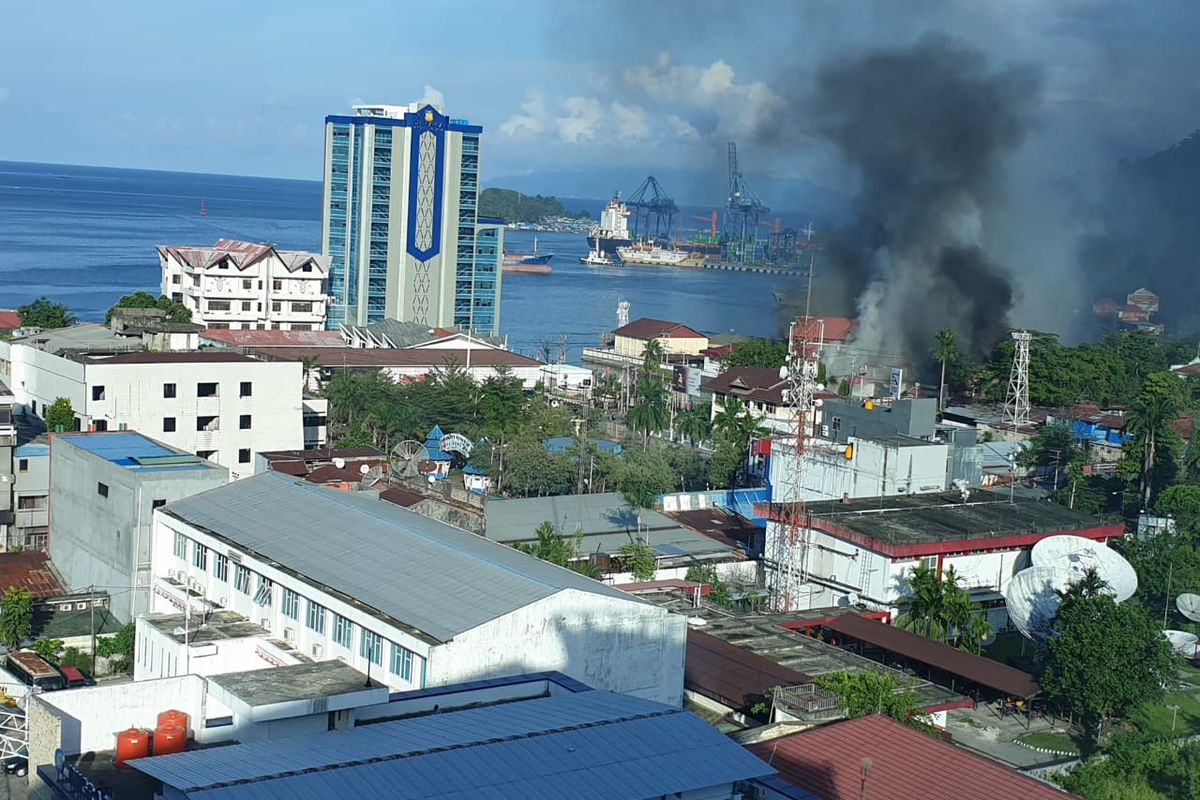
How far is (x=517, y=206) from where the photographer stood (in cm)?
12556

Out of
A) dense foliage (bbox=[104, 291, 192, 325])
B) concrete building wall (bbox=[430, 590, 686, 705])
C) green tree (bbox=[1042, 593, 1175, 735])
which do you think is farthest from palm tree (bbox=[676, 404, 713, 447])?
concrete building wall (bbox=[430, 590, 686, 705])

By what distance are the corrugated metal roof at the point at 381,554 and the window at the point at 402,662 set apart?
0.61ft

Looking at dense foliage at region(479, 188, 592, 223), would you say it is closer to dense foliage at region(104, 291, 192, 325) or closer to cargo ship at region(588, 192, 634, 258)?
cargo ship at region(588, 192, 634, 258)

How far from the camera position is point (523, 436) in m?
21.0

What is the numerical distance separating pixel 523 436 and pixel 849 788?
43.5 feet

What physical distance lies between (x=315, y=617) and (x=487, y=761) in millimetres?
4308

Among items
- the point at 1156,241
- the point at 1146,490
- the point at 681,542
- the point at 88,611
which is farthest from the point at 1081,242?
the point at 88,611

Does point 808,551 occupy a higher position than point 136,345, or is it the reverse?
point 136,345

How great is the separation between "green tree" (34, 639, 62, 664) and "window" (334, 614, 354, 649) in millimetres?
2944

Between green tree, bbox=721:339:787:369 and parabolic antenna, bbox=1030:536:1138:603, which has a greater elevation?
green tree, bbox=721:339:787:369

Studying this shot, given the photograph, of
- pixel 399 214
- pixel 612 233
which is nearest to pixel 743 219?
pixel 612 233

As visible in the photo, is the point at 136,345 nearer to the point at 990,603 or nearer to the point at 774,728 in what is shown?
the point at 990,603

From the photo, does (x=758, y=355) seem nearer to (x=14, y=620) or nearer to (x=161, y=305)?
(x=161, y=305)

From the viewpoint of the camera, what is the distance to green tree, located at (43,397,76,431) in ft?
53.8
